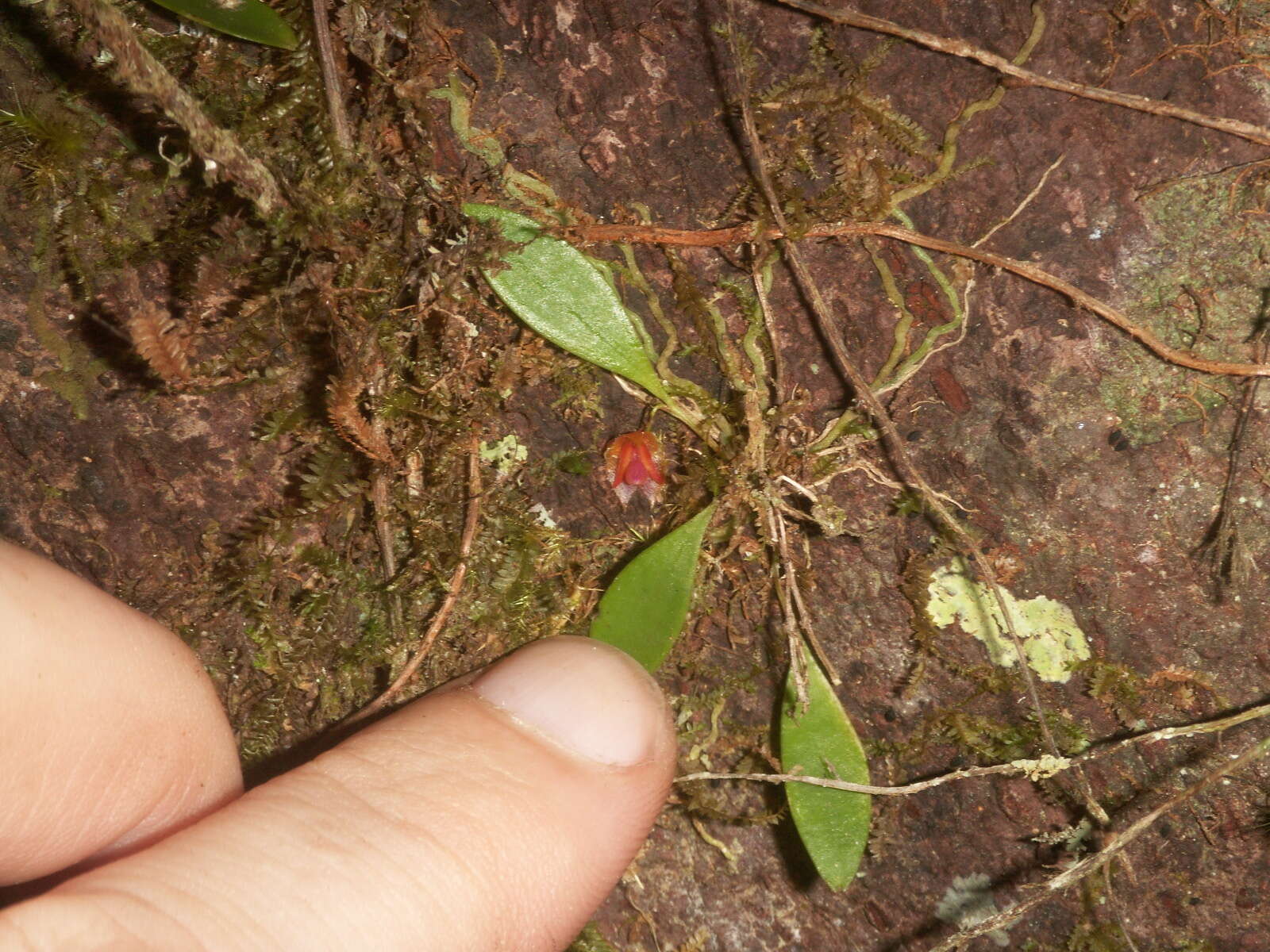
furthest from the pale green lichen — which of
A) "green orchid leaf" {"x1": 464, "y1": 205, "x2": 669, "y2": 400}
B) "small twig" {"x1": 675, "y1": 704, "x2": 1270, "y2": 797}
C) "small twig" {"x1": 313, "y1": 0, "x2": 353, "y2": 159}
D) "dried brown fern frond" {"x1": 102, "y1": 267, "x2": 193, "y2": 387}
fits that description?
"dried brown fern frond" {"x1": 102, "y1": 267, "x2": 193, "y2": 387}

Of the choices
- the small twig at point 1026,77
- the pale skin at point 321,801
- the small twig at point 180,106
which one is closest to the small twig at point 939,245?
the small twig at point 1026,77

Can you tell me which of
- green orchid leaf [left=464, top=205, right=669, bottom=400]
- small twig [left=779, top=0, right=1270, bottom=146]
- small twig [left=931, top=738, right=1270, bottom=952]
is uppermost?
small twig [left=779, top=0, right=1270, bottom=146]

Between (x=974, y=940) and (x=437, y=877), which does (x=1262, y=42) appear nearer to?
(x=974, y=940)

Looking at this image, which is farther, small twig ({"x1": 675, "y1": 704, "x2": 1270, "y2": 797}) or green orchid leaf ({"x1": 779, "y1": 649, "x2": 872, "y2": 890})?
green orchid leaf ({"x1": 779, "y1": 649, "x2": 872, "y2": 890})

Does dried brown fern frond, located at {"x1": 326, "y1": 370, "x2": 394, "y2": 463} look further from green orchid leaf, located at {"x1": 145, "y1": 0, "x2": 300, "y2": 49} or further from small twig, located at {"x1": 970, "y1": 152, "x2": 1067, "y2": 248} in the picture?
small twig, located at {"x1": 970, "y1": 152, "x2": 1067, "y2": 248}

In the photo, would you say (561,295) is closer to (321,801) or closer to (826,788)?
(321,801)

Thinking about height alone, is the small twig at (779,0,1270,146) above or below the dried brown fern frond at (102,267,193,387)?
above

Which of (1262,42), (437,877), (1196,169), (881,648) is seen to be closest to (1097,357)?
(1196,169)

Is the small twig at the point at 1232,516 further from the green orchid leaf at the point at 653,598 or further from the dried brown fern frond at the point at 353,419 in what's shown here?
the dried brown fern frond at the point at 353,419
